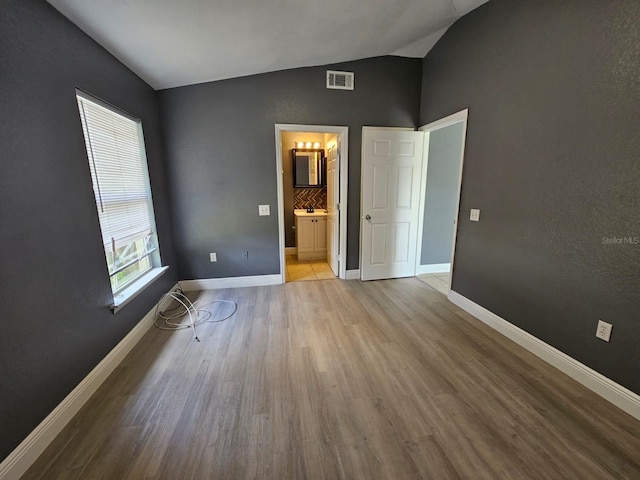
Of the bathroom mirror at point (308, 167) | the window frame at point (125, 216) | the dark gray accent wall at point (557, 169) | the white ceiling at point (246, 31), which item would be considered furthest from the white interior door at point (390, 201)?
the window frame at point (125, 216)

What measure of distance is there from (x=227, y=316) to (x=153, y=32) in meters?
2.52

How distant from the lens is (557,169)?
6.36ft

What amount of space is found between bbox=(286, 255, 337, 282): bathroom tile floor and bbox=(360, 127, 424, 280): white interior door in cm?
64

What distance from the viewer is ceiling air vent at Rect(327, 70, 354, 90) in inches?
129

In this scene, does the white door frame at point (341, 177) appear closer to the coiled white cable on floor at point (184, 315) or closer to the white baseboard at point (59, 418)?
the coiled white cable on floor at point (184, 315)

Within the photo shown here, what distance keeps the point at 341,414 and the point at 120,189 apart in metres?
2.48

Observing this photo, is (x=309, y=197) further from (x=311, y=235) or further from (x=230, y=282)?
(x=230, y=282)

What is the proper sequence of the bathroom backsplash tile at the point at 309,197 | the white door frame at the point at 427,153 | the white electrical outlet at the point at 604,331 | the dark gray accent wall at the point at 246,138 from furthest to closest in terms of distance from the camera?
1. the bathroom backsplash tile at the point at 309,197
2. the dark gray accent wall at the point at 246,138
3. the white door frame at the point at 427,153
4. the white electrical outlet at the point at 604,331

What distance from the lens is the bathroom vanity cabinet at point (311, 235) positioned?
470 cm

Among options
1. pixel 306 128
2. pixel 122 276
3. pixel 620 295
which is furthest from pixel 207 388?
pixel 306 128

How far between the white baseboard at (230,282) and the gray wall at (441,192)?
2280 mm

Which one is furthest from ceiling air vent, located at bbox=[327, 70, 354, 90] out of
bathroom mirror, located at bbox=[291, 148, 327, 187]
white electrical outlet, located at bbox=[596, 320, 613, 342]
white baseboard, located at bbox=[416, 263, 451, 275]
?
white electrical outlet, located at bbox=[596, 320, 613, 342]

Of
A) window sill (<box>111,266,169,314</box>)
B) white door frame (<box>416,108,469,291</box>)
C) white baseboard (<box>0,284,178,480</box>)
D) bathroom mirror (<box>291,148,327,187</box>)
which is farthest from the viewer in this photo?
bathroom mirror (<box>291,148,327,187</box>)

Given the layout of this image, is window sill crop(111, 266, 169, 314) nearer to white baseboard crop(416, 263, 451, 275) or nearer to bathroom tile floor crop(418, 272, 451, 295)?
bathroom tile floor crop(418, 272, 451, 295)
